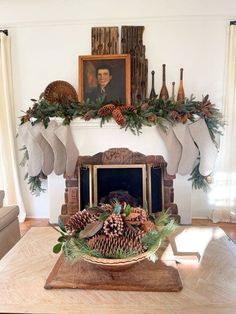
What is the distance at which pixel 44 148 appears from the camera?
276 cm

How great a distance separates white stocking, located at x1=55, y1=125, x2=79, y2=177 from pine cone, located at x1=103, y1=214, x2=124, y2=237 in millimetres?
1648

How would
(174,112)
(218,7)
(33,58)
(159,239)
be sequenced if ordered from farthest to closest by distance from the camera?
(33,58)
(218,7)
(174,112)
(159,239)

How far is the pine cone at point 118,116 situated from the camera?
8.56ft

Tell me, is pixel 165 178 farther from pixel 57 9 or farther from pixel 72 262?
pixel 57 9

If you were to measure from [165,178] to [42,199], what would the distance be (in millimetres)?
1484

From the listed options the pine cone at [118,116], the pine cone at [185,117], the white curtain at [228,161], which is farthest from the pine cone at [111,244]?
the white curtain at [228,161]

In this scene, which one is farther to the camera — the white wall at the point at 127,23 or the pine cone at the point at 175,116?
the white wall at the point at 127,23

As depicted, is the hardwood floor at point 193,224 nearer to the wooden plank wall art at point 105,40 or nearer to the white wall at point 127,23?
the white wall at point 127,23

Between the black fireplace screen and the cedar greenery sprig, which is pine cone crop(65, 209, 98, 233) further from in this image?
the cedar greenery sprig

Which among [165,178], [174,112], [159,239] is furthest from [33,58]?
[159,239]

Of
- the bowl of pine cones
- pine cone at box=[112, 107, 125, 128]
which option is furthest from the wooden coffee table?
pine cone at box=[112, 107, 125, 128]

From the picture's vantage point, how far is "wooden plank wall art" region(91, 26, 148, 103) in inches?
114

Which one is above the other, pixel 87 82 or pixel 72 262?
pixel 87 82

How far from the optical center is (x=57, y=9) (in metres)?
2.93
